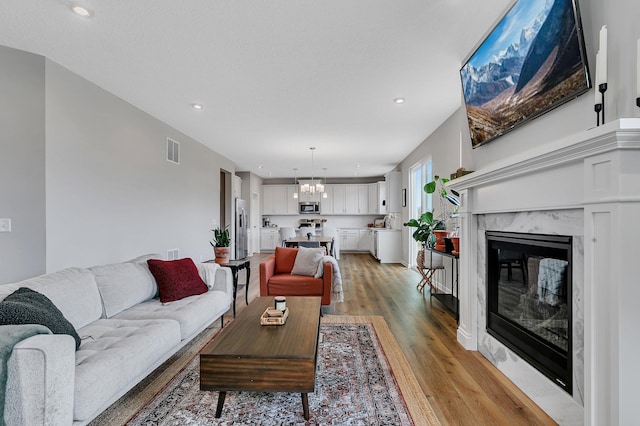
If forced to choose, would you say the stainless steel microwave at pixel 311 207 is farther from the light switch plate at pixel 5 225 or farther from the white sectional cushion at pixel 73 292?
the white sectional cushion at pixel 73 292

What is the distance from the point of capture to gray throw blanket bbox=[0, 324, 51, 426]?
4.14 ft

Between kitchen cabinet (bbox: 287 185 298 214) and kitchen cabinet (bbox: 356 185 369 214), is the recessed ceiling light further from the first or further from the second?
kitchen cabinet (bbox: 356 185 369 214)

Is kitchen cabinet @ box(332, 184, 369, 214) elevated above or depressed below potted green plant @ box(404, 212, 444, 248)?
above

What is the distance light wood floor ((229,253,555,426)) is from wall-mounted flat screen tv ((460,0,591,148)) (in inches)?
71.1

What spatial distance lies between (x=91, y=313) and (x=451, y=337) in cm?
308

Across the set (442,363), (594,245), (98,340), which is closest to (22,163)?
(98,340)

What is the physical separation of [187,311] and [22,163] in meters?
1.96

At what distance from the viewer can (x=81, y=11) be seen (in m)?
2.14

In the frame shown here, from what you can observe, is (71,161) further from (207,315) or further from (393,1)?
(393,1)

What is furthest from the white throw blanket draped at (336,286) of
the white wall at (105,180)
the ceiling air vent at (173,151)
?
the ceiling air vent at (173,151)

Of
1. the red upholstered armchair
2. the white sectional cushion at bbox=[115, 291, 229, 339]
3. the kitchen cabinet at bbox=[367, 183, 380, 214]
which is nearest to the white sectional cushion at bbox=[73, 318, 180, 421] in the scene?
the white sectional cushion at bbox=[115, 291, 229, 339]

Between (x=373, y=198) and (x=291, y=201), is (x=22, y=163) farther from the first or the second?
(x=373, y=198)

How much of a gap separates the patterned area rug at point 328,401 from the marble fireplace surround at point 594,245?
78cm

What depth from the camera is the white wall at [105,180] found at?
114 inches
